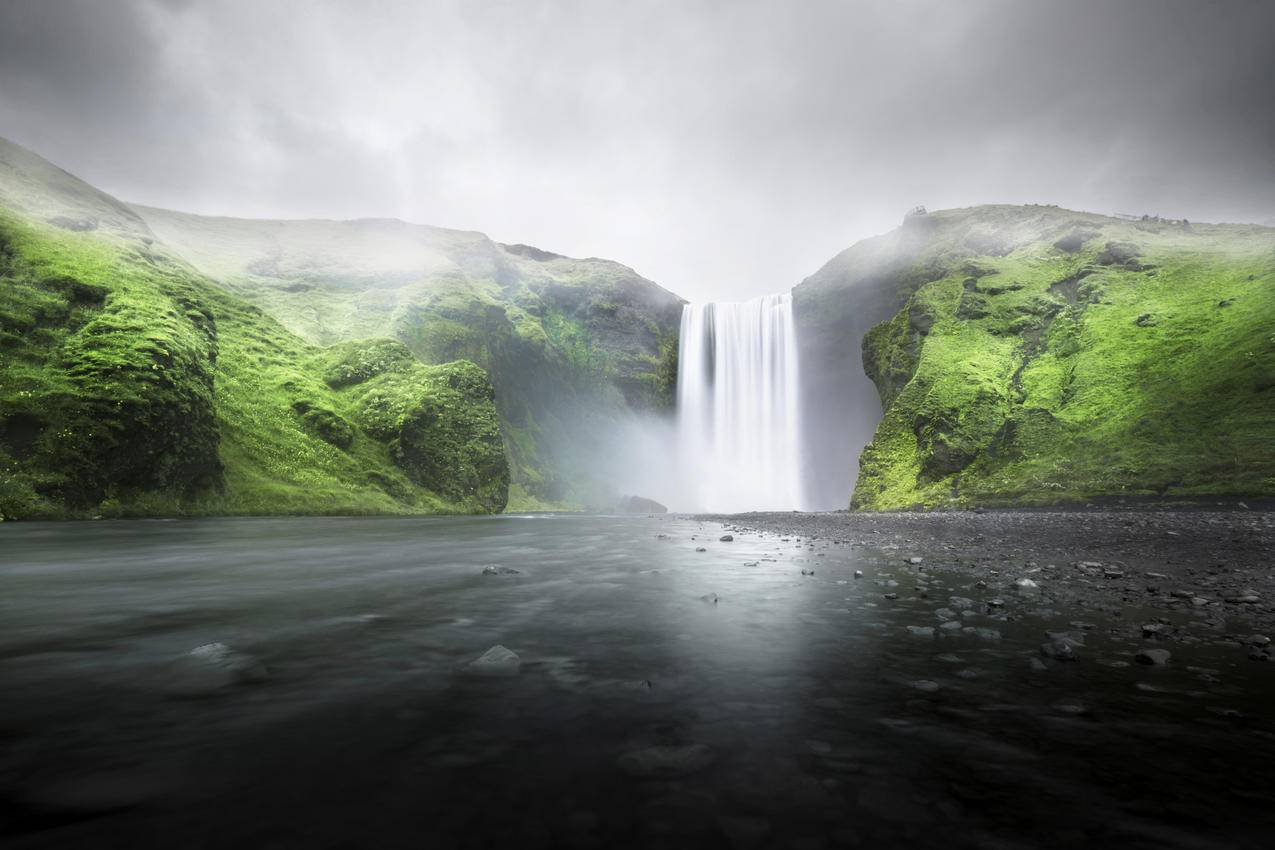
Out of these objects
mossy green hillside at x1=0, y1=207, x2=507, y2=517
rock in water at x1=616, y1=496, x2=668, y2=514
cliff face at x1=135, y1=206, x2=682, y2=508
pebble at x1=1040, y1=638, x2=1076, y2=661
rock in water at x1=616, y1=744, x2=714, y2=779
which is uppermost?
cliff face at x1=135, y1=206, x2=682, y2=508

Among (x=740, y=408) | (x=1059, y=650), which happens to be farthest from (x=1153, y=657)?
(x=740, y=408)

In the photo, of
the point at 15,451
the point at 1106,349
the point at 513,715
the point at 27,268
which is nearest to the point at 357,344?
the point at 27,268

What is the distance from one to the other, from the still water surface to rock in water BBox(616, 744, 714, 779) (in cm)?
2

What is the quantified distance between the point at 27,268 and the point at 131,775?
211 ft

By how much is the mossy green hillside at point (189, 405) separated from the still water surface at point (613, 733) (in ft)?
136

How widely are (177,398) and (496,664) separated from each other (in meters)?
51.8

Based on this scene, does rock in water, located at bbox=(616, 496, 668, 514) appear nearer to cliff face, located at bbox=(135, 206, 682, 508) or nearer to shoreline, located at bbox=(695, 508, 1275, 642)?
cliff face, located at bbox=(135, 206, 682, 508)

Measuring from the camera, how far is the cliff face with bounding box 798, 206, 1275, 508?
37844 millimetres

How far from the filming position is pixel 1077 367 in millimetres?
51156

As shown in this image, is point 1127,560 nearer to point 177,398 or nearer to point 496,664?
point 496,664

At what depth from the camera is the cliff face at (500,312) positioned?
92.7 meters

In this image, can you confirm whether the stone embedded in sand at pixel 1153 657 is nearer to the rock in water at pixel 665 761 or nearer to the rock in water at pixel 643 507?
the rock in water at pixel 665 761

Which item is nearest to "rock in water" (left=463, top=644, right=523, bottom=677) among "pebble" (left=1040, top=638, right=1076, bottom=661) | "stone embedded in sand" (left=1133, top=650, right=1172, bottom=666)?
"pebble" (left=1040, top=638, right=1076, bottom=661)

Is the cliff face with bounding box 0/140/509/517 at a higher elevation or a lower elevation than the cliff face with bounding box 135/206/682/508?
lower
